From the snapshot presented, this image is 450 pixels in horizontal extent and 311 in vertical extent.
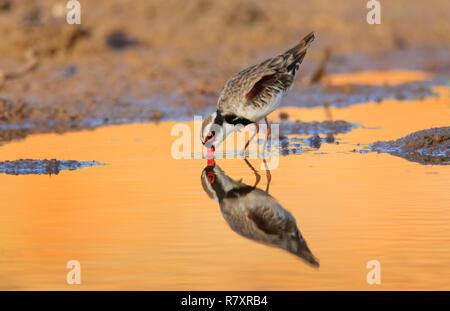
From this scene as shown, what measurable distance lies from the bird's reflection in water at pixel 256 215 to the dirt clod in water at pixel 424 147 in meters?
2.29

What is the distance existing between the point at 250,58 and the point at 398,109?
5.26m

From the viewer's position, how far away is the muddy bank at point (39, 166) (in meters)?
8.44

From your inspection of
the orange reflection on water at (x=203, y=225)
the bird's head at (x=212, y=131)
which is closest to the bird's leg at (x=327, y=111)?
the orange reflection on water at (x=203, y=225)

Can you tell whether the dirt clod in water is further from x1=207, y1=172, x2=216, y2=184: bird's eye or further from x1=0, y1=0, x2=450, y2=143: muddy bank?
x1=0, y1=0, x2=450, y2=143: muddy bank

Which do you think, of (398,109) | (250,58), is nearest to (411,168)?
(398,109)

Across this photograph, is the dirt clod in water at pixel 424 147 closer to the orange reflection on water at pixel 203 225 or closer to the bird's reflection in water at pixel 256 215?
the orange reflection on water at pixel 203 225

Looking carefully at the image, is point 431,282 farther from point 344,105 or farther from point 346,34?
point 346,34

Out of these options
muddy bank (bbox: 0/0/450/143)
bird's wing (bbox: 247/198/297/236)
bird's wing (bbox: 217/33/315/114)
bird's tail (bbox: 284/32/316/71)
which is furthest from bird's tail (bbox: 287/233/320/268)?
muddy bank (bbox: 0/0/450/143)

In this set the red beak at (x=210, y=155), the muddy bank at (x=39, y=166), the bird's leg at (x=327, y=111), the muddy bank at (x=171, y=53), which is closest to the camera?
the muddy bank at (x=39, y=166)

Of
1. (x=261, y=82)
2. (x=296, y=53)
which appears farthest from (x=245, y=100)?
(x=296, y=53)

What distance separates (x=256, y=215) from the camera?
646 centimetres

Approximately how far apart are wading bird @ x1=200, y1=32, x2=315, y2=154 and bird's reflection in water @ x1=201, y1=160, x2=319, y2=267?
0.87 m

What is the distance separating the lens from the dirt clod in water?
29.1 ft

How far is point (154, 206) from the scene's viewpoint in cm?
677
